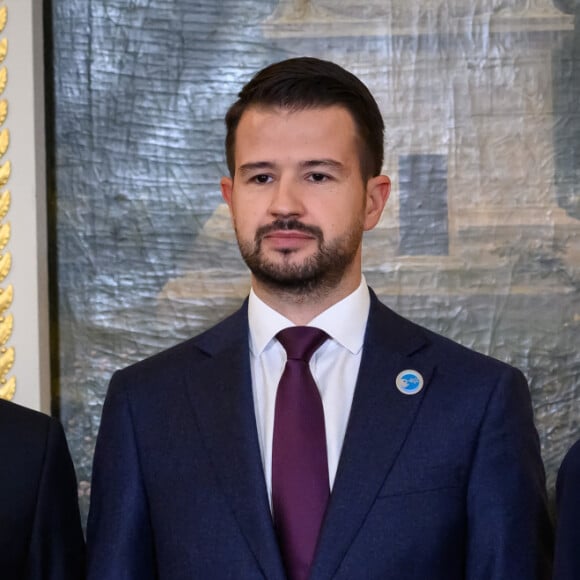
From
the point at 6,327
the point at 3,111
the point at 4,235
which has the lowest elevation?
the point at 6,327

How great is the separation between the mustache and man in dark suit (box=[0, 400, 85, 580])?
1.75 ft

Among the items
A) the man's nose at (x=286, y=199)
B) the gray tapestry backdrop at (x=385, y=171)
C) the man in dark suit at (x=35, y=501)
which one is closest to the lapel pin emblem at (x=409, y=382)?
the man's nose at (x=286, y=199)

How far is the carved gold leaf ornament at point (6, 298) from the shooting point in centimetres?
321

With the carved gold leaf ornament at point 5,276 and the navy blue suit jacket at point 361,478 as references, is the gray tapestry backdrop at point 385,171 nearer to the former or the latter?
the carved gold leaf ornament at point 5,276

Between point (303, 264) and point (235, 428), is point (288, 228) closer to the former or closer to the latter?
point (303, 264)

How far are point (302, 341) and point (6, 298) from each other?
3.52 ft

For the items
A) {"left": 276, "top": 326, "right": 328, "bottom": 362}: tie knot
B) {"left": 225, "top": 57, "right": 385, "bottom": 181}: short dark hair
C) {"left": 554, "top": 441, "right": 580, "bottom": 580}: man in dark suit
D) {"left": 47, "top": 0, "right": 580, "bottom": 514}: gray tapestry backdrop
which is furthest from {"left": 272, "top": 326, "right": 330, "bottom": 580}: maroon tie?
{"left": 47, "top": 0, "right": 580, "bottom": 514}: gray tapestry backdrop

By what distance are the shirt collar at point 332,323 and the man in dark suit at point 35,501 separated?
43cm

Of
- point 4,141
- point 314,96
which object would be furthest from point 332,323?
point 4,141

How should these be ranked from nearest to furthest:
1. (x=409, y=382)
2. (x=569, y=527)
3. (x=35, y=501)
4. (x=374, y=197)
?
(x=569, y=527) → (x=35, y=501) → (x=409, y=382) → (x=374, y=197)

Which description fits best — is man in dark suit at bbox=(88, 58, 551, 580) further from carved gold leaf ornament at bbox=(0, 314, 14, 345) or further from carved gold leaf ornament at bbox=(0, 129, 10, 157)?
carved gold leaf ornament at bbox=(0, 129, 10, 157)

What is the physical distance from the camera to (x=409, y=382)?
243 centimetres

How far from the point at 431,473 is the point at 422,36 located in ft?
4.31

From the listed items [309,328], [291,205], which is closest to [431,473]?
[309,328]
